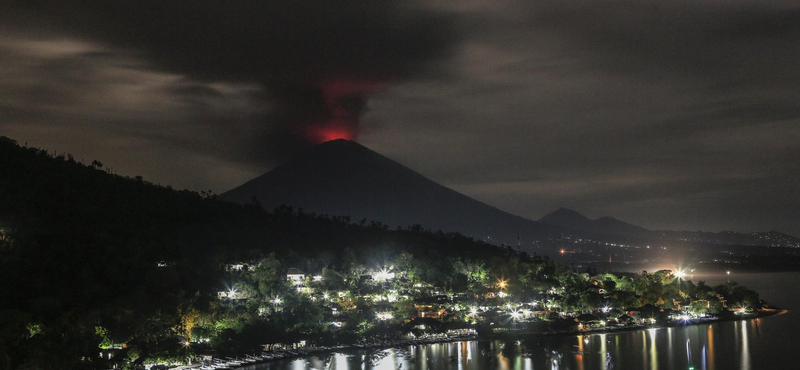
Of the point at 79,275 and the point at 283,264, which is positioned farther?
the point at 283,264

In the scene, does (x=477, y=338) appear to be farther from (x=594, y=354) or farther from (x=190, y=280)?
(x=190, y=280)

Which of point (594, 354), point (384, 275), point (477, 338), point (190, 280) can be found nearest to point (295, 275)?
point (384, 275)

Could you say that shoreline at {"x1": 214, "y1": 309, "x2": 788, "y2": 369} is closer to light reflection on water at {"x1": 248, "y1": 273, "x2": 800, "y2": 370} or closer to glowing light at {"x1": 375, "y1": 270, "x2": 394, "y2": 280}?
light reflection on water at {"x1": 248, "y1": 273, "x2": 800, "y2": 370}

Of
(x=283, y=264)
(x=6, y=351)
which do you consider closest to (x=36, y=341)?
(x=6, y=351)

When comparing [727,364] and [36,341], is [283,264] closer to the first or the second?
[36,341]

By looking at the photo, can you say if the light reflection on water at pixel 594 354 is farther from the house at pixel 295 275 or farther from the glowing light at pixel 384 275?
the glowing light at pixel 384 275

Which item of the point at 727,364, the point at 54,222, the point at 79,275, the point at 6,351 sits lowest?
the point at 727,364
